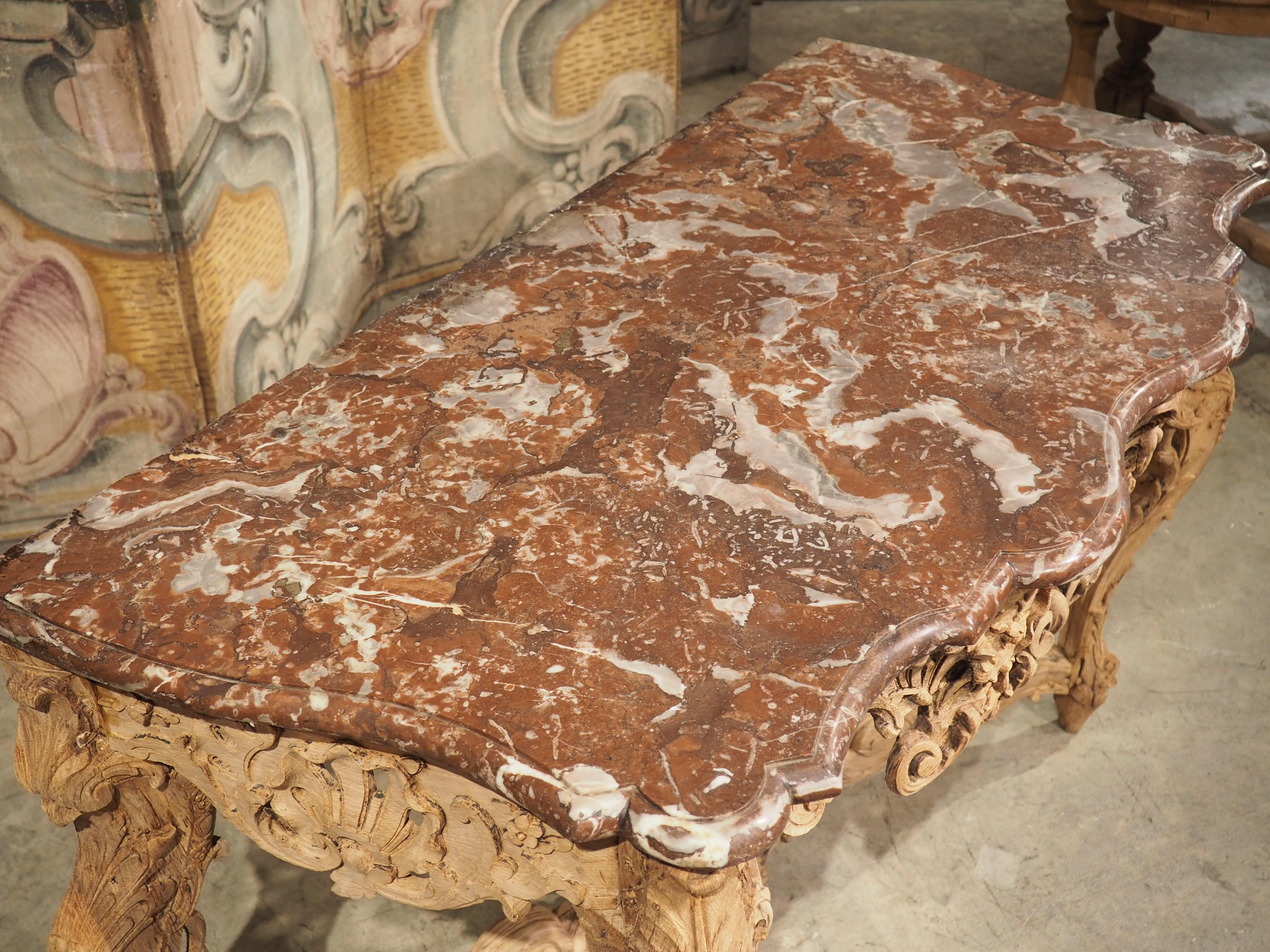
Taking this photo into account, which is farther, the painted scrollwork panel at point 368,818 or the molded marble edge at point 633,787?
the painted scrollwork panel at point 368,818

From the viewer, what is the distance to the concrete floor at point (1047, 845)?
1.97m

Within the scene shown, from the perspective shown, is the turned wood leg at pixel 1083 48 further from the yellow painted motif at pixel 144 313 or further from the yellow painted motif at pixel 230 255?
the yellow painted motif at pixel 144 313

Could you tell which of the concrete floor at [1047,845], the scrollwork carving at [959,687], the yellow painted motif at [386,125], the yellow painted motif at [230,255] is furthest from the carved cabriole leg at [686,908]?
the yellow painted motif at [386,125]

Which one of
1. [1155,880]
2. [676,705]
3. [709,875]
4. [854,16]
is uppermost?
[676,705]

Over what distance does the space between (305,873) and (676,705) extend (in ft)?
3.72

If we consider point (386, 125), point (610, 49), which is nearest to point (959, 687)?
point (386, 125)

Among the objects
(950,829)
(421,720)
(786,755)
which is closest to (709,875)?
(786,755)

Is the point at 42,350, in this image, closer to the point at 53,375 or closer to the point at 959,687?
the point at 53,375

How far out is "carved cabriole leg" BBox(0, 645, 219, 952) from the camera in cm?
132

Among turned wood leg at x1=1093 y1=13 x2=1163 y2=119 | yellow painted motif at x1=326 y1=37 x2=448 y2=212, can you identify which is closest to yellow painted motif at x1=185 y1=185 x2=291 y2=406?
yellow painted motif at x1=326 y1=37 x2=448 y2=212

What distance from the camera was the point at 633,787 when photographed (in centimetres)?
110

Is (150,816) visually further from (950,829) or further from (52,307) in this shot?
(950,829)

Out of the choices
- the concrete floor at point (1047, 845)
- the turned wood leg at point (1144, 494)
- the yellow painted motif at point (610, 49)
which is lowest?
the concrete floor at point (1047, 845)

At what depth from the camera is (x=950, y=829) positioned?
2.13m
